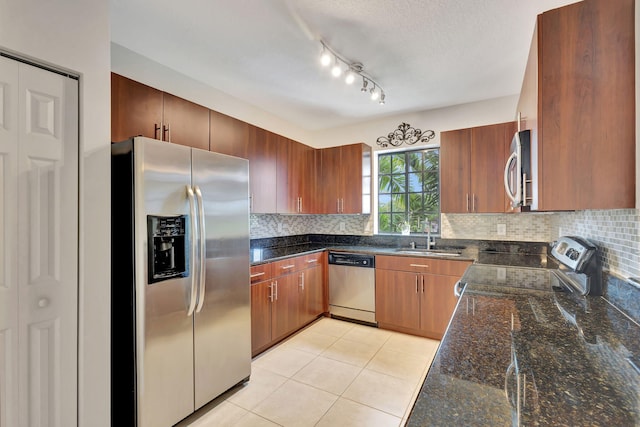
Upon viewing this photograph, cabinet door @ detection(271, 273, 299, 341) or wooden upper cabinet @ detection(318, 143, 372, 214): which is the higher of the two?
wooden upper cabinet @ detection(318, 143, 372, 214)

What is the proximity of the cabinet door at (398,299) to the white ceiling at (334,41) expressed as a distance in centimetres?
197

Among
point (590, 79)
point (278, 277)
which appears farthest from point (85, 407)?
point (590, 79)

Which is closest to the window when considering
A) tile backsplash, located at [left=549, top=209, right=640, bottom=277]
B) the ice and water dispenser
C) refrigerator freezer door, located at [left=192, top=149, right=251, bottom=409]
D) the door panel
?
tile backsplash, located at [left=549, top=209, right=640, bottom=277]

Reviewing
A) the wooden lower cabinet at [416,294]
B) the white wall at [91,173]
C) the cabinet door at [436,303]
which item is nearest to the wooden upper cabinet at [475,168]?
the wooden lower cabinet at [416,294]

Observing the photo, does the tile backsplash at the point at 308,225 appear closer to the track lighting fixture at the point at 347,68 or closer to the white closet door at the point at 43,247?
the track lighting fixture at the point at 347,68

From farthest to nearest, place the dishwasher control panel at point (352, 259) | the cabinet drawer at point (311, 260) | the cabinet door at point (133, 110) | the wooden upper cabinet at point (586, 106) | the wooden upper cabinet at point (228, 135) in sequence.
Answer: the dishwasher control panel at point (352, 259)
the cabinet drawer at point (311, 260)
the wooden upper cabinet at point (228, 135)
the cabinet door at point (133, 110)
the wooden upper cabinet at point (586, 106)

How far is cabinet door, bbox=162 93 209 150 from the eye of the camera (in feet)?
7.08

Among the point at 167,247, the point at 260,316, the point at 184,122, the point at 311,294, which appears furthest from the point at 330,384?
the point at 184,122

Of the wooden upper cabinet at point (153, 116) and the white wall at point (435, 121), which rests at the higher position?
the white wall at point (435, 121)

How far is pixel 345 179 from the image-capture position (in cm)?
374

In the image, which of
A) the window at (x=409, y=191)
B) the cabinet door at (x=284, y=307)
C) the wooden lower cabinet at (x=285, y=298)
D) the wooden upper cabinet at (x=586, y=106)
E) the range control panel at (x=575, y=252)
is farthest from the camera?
the window at (x=409, y=191)

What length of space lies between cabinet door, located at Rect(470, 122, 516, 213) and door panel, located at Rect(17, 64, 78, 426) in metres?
3.22

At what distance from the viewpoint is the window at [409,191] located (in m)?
3.64

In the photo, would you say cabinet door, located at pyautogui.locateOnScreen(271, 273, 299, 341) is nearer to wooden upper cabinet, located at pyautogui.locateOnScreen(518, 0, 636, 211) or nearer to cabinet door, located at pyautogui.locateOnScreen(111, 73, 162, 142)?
cabinet door, located at pyautogui.locateOnScreen(111, 73, 162, 142)
